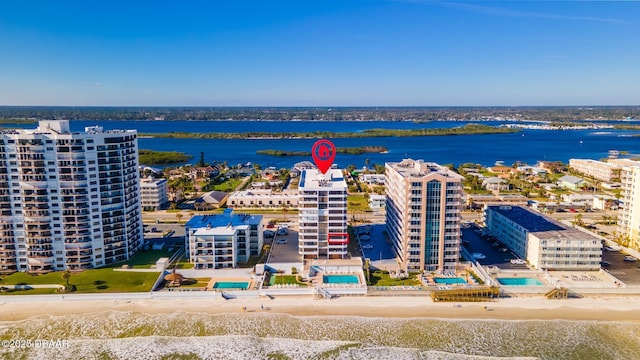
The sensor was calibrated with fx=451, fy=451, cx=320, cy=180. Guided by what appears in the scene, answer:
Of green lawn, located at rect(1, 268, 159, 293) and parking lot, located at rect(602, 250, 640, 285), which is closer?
green lawn, located at rect(1, 268, 159, 293)

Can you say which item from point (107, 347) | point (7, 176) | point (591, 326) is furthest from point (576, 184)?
point (7, 176)

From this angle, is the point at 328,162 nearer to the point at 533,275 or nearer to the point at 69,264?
the point at 533,275

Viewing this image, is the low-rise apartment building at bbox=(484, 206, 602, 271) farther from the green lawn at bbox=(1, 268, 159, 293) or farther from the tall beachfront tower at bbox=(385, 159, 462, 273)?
the green lawn at bbox=(1, 268, 159, 293)

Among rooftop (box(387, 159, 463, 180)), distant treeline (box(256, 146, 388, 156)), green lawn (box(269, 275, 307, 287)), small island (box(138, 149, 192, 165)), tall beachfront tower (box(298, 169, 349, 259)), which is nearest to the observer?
Answer: green lawn (box(269, 275, 307, 287))

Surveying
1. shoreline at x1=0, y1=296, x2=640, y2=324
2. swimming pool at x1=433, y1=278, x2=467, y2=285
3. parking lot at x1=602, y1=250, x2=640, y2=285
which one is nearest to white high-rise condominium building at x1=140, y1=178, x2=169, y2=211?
shoreline at x1=0, y1=296, x2=640, y2=324

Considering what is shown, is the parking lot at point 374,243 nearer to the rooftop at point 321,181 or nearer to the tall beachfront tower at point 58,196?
the rooftop at point 321,181

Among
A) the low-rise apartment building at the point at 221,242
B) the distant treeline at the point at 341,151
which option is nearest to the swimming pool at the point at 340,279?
the low-rise apartment building at the point at 221,242

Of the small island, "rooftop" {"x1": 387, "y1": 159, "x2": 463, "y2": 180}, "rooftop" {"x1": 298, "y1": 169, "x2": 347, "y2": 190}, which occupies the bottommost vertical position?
the small island
